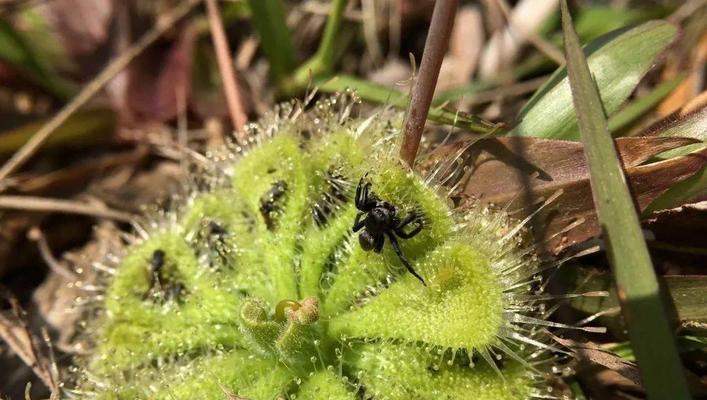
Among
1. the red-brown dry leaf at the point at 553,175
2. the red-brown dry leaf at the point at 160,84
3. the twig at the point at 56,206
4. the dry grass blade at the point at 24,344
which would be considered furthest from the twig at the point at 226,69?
the red-brown dry leaf at the point at 553,175

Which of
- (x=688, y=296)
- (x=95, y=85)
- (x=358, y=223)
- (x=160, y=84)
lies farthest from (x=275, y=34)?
(x=688, y=296)

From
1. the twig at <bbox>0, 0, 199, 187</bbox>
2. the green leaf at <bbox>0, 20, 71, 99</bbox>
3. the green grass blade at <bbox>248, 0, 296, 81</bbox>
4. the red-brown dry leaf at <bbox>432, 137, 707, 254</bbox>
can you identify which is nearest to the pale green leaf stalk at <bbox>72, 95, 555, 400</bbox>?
the red-brown dry leaf at <bbox>432, 137, 707, 254</bbox>

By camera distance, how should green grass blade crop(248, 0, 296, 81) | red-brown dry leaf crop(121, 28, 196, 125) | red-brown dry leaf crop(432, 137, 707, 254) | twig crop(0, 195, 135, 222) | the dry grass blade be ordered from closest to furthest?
red-brown dry leaf crop(432, 137, 707, 254) → the dry grass blade → twig crop(0, 195, 135, 222) → green grass blade crop(248, 0, 296, 81) → red-brown dry leaf crop(121, 28, 196, 125)

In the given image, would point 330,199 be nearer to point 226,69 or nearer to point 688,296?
point 688,296

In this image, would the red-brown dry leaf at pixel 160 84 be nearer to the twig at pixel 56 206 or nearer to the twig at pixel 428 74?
the twig at pixel 56 206

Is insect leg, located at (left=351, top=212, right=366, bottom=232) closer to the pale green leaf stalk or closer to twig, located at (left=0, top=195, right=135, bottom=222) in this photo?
the pale green leaf stalk

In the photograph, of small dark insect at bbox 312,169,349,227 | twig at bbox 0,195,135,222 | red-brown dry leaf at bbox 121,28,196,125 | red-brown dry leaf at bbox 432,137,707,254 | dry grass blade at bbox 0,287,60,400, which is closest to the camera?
red-brown dry leaf at bbox 432,137,707,254

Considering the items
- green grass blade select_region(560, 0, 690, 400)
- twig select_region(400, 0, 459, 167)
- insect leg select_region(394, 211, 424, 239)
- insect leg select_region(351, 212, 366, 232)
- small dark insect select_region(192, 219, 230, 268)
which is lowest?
green grass blade select_region(560, 0, 690, 400)

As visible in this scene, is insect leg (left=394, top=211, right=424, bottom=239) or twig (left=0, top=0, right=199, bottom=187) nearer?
insect leg (left=394, top=211, right=424, bottom=239)
